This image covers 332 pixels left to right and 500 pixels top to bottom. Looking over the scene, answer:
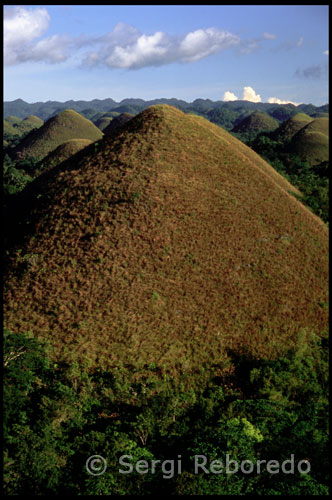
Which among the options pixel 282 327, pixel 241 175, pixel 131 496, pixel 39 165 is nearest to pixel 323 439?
pixel 131 496

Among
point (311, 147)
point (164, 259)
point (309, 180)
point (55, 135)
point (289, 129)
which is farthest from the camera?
point (289, 129)

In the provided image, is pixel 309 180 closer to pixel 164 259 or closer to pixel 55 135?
pixel 164 259

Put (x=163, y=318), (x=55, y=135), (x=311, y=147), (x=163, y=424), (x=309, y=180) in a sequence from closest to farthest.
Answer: (x=163, y=424) → (x=163, y=318) → (x=309, y=180) → (x=311, y=147) → (x=55, y=135)

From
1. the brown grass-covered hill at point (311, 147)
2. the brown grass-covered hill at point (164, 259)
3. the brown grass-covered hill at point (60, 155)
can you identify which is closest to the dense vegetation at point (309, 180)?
the brown grass-covered hill at point (164, 259)

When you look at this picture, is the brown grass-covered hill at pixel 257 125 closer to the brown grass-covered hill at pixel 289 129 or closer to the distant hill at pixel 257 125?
the distant hill at pixel 257 125

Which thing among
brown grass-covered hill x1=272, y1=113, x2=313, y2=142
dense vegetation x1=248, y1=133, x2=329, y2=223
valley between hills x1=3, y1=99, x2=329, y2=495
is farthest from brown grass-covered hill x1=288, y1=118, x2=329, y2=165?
valley between hills x1=3, y1=99, x2=329, y2=495

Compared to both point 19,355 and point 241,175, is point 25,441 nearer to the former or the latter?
point 19,355

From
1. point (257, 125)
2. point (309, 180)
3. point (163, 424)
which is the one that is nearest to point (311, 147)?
point (309, 180)
